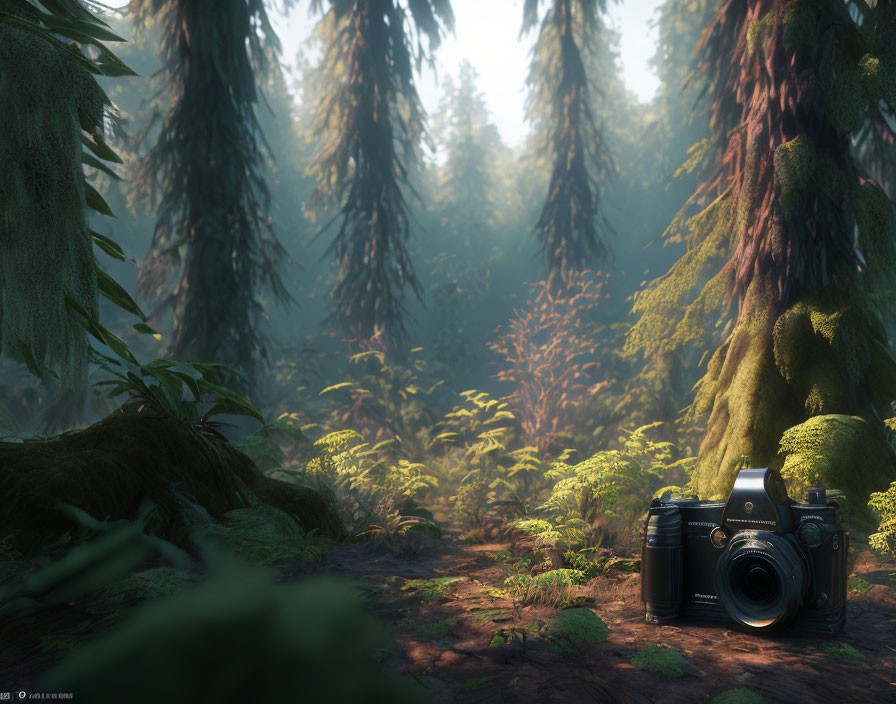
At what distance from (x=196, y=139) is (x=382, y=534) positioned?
16.5 ft

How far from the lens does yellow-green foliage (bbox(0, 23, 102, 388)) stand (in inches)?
80.8

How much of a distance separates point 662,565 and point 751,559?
1.26 ft

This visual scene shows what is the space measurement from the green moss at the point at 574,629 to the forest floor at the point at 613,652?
2 cm

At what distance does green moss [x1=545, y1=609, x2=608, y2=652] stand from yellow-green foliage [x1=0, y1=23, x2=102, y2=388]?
7.53 ft

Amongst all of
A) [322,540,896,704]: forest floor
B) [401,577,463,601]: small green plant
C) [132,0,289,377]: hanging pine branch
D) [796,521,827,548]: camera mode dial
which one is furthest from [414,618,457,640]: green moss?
[132,0,289,377]: hanging pine branch

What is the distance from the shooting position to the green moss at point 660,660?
1984mm

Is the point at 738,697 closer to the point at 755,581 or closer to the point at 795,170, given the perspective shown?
the point at 755,581

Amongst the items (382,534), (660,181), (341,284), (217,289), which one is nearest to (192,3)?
(217,289)

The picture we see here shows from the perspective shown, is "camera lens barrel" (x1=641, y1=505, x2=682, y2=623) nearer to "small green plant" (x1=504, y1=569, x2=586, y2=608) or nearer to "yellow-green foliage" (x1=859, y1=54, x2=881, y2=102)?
"small green plant" (x1=504, y1=569, x2=586, y2=608)

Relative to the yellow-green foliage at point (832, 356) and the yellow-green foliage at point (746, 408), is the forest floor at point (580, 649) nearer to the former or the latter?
the yellow-green foliage at point (746, 408)

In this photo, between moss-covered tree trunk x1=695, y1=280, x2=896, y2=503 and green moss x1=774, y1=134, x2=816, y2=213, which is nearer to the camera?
moss-covered tree trunk x1=695, y1=280, x2=896, y2=503

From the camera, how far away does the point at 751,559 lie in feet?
7.99

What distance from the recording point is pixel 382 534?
3.93 metres

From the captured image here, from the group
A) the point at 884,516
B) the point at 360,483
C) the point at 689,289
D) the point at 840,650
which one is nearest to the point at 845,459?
the point at 884,516
